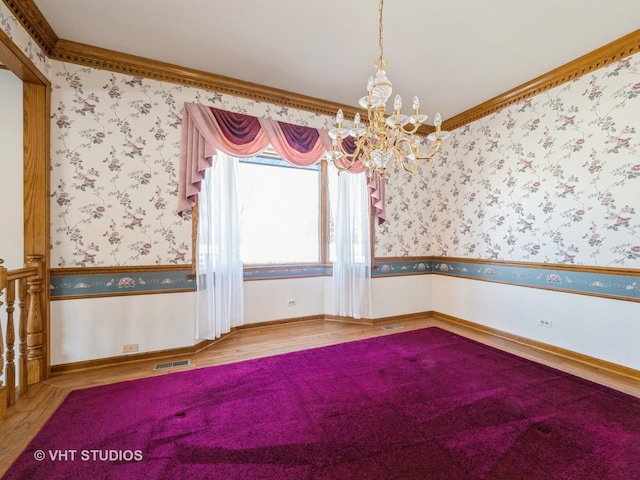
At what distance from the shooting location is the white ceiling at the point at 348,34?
1.99 m

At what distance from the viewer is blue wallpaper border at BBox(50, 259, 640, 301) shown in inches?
93.4

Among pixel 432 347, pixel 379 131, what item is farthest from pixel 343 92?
pixel 432 347

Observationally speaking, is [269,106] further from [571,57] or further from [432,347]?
[432,347]

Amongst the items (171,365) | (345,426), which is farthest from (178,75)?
(345,426)

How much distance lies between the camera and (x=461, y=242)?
378 centimetres

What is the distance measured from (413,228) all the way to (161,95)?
3.43 meters

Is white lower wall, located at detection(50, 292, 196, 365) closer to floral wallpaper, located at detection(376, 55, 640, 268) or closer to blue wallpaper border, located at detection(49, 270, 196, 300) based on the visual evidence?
blue wallpaper border, located at detection(49, 270, 196, 300)

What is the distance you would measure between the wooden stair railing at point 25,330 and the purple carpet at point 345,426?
0.44 m

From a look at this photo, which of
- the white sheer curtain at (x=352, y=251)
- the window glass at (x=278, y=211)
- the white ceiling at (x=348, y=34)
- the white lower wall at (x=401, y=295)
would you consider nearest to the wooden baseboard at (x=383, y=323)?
the white lower wall at (x=401, y=295)

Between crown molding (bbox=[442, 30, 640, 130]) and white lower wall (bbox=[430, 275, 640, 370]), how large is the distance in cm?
208

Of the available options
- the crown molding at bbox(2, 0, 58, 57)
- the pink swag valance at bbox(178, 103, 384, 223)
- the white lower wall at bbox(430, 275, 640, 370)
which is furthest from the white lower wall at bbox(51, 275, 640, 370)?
the crown molding at bbox(2, 0, 58, 57)

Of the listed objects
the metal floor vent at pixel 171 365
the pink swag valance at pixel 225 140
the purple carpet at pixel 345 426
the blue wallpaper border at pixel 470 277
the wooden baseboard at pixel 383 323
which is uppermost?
the pink swag valance at pixel 225 140

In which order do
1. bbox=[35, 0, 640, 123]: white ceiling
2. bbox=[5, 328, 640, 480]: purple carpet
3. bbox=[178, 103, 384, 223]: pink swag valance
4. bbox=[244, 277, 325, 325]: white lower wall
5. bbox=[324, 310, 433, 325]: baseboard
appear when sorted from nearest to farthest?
bbox=[5, 328, 640, 480]: purple carpet → bbox=[35, 0, 640, 123]: white ceiling → bbox=[178, 103, 384, 223]: pink swag valance → bbox=[244, 277, 325, 325]: white lower wall → bbox=[324, 310, 433, 325]: baseboard

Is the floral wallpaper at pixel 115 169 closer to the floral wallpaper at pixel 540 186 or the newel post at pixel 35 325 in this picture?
the newel post at pixel 35 325
